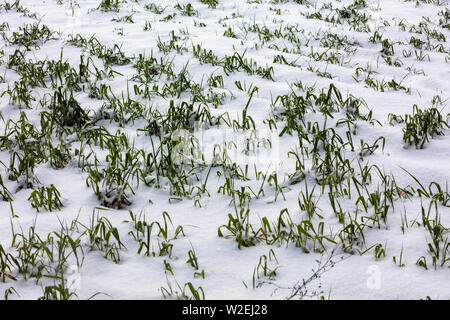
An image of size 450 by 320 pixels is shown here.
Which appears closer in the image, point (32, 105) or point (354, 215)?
point (354, 215)

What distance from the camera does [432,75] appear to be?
522 centimetres

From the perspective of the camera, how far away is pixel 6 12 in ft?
28.2

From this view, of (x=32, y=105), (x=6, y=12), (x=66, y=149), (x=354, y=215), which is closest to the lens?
(x=354, y=215)

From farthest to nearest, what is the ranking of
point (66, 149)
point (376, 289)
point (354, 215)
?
point (66, 149)
point (354, 215)
point (376, 289)

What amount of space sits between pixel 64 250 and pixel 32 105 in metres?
2.84

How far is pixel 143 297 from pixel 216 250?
1.90 ft

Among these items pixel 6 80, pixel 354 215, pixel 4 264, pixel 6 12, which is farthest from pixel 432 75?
pixel 6 12

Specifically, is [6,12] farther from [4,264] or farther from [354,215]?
[354,215]

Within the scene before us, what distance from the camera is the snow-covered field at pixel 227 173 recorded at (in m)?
2.22

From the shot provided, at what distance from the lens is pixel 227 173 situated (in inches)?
128

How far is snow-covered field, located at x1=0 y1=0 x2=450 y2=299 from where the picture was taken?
222 centimetres
